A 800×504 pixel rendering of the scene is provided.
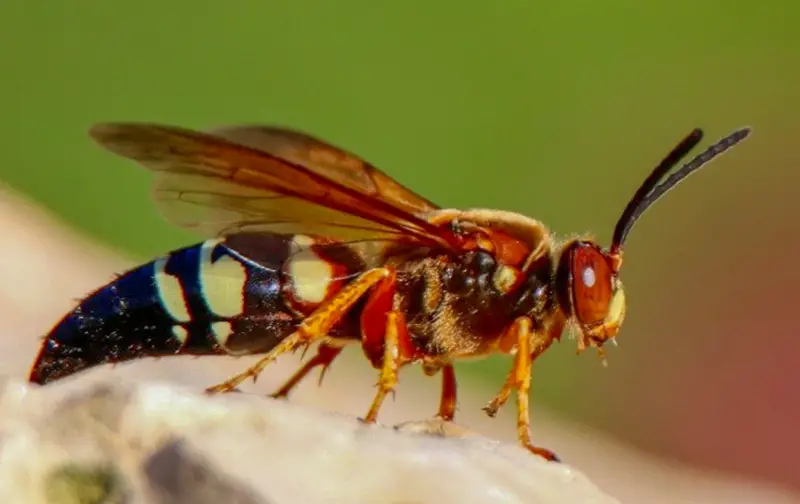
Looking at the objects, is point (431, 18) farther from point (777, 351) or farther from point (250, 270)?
point (250, 270)

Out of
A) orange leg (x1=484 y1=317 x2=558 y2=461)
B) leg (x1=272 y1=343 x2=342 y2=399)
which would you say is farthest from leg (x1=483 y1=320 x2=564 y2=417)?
leg (x1=272 y1=343 x2=342 y2=399)

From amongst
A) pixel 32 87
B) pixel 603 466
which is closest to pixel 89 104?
pixel 32 87

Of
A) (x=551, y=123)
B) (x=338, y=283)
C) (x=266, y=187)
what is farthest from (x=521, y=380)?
(x=551, y=123)

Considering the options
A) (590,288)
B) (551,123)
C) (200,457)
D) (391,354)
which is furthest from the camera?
(551,123)

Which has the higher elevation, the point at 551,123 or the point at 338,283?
the point at 551,123

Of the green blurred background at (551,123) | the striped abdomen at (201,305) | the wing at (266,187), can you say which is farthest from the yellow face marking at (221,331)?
the green blurred background at (551,123)

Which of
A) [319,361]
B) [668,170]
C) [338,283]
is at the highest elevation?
[668,170]

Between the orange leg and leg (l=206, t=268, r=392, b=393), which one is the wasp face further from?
leg (l=206, t=268, r=392, b=393)

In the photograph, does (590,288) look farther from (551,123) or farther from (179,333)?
(551,123)
